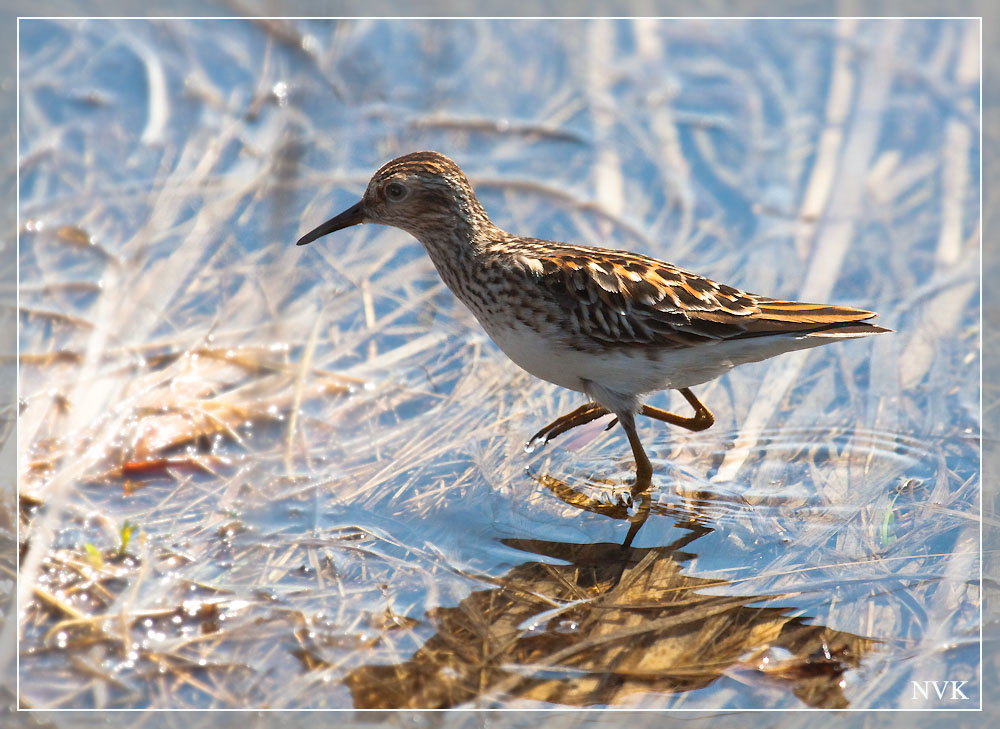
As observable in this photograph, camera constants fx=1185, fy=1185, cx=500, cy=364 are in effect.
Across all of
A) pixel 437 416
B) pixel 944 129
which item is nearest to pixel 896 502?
pixel 437 416

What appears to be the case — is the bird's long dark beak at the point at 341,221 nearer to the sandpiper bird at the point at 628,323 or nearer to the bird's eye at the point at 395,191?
the bird's eye at the point at 395,191

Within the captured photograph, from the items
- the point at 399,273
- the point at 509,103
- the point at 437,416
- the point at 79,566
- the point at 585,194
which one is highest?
the point at 509,103

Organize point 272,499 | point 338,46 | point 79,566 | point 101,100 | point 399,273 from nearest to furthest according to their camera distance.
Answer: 1. point 79,566
2. point 272,499
3. point 399,273
4. point 101,100
5. point 338,46

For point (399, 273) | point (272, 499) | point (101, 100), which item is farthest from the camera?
point (101, 100)

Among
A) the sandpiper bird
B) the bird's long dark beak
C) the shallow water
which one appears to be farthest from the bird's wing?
the bird's long dark beak

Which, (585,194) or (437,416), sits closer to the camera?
(437,416)

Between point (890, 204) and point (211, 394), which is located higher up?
point (890, 204)

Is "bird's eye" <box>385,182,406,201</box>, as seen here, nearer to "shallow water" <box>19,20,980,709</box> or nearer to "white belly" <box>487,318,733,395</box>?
"shallow water" <box>19,20,980,709</box>

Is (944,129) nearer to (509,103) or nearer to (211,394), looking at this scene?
(509,103)

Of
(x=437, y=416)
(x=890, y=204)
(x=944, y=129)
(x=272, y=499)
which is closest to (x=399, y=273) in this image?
(x=437, y=416)
